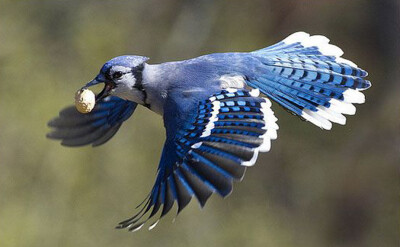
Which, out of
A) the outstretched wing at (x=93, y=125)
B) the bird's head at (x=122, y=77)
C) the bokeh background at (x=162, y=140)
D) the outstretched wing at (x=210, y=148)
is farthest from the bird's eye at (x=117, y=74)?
the bokeh background at (x=162, y=140)

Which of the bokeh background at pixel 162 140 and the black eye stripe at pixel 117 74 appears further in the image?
the bokeh background at pixel 162 140

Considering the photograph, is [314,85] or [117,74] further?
[314,85]

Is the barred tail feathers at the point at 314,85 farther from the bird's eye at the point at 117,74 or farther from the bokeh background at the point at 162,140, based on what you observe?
the bokeh background at the point at 162,140

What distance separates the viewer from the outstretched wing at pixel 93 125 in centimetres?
326

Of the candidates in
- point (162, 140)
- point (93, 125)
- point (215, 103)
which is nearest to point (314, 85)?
point (215, 103)

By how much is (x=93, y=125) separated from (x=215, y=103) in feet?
2.00

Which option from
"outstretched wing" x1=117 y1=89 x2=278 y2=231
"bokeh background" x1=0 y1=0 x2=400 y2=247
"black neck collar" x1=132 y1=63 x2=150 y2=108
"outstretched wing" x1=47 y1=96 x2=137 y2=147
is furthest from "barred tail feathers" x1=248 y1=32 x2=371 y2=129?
"bokeh background" x1=0 y1=0 x2=400 y2=247

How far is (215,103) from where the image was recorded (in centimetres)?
282

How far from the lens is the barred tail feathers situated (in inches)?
117

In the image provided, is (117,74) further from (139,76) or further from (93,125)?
(93,125)

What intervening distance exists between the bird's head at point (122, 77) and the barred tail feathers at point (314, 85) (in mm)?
349

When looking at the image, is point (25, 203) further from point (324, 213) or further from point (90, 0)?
point (324, 213)

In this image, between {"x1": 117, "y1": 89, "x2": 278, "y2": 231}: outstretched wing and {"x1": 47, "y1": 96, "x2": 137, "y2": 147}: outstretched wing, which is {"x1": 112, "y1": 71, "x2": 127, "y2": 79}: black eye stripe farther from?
{"x1": 47, "y1": 96, "x2": 137, "y2": 147}: outstretched wing

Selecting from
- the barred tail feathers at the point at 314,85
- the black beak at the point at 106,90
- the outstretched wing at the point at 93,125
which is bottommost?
the outstretched wing at the point at 93,125
